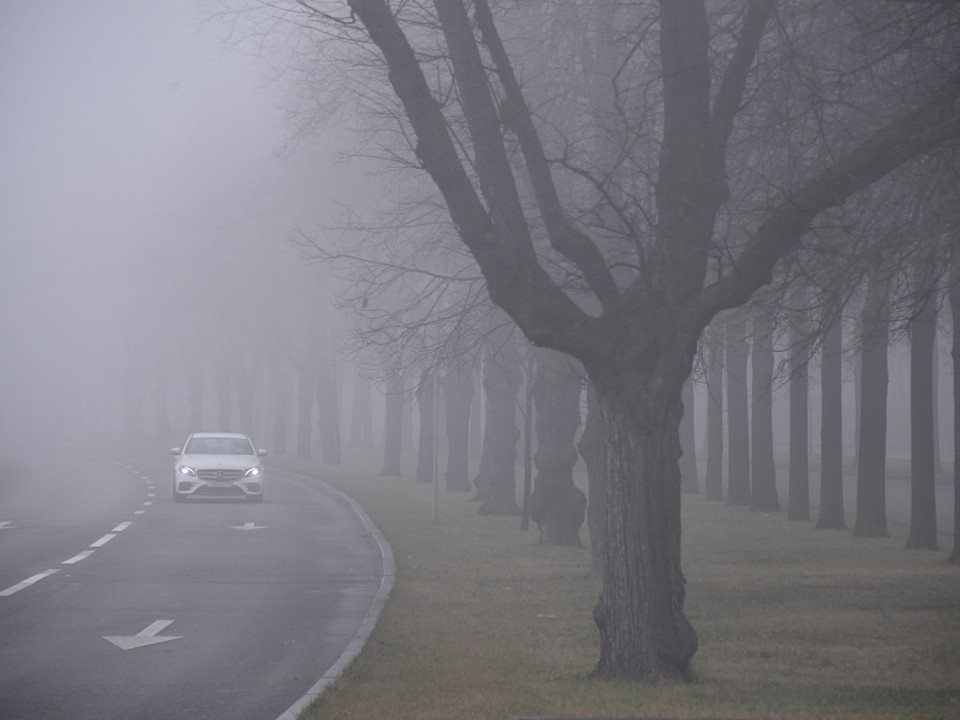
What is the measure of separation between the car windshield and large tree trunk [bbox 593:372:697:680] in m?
27.1

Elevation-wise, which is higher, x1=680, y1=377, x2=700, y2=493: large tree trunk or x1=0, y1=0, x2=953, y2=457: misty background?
x1=0, y1=0, x2=953, y2=457: misty background

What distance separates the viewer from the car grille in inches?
1344

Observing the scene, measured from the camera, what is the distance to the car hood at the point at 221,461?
34.3 metres

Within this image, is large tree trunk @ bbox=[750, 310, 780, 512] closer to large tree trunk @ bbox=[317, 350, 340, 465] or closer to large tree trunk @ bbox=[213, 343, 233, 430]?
large tree trunk @ bbox=[317, 350, 340, 465]

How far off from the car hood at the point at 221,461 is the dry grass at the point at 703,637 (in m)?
12.9

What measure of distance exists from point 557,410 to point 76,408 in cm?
11324

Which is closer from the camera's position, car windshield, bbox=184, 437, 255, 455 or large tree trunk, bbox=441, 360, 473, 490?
car windshield, bbox=184, 437, 255, 455

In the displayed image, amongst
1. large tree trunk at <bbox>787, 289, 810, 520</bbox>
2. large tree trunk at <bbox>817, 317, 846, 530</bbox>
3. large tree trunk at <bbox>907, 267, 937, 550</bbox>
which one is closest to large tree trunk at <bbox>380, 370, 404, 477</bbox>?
large tree trunk at <bbox>787, 289, 810, 520</bbox>

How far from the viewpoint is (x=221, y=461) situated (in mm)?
34562

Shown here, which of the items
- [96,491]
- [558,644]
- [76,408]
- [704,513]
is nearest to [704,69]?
[558,644]

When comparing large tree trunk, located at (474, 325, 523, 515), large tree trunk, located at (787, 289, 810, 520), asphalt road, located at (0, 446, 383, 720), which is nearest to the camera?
asphalt road, located at (0, 446, 383, 720)

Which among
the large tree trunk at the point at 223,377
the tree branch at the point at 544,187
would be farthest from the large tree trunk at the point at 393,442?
the tree branch at the point at 544,187

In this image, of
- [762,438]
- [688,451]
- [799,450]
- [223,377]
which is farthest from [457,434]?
[223,377]

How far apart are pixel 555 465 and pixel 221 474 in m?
14.9
